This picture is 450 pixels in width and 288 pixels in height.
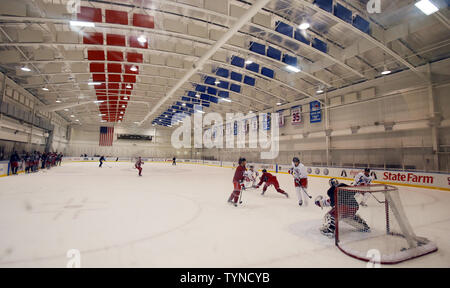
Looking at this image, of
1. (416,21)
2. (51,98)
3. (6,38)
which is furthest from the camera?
(51,98)

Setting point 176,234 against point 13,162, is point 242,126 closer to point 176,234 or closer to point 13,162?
point 13,162

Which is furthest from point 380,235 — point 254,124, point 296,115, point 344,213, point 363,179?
point 254,124

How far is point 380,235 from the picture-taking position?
13.2 ft

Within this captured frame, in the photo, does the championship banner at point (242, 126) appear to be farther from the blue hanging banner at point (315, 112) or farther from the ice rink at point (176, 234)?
the ice rink at point (176, 234)

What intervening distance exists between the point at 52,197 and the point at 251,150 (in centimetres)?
2286

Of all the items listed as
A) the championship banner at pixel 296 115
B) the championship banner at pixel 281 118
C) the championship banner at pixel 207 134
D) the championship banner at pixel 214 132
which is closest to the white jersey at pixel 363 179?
the championship banner at pixel 296 115

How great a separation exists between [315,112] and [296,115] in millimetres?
2093

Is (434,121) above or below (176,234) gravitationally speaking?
above

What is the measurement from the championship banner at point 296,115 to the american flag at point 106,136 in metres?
37.2

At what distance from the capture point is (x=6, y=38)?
12.3 m

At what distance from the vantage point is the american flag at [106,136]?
41.4 m

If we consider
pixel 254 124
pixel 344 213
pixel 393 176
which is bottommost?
pixel 344 213

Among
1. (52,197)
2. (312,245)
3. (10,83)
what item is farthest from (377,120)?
(10,83)
